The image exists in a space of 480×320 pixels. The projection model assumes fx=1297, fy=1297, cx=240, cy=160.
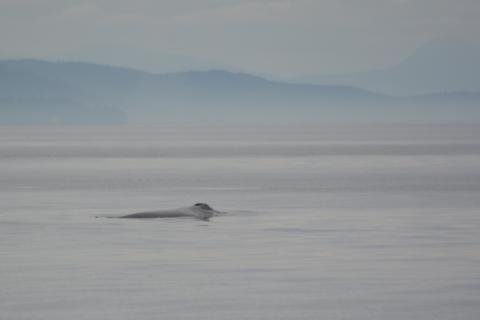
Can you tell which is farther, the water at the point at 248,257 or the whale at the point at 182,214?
the whale at the point at 182,214

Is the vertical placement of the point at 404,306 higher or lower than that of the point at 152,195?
lower

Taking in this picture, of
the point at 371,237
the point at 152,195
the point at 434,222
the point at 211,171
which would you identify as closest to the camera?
the point at 371,237

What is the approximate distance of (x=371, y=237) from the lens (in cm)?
3334

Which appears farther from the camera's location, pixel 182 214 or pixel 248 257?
pixel 182 214

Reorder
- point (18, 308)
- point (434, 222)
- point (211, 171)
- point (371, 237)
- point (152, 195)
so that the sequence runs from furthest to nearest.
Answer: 1. point (211, 171)
2. point (152, 195)
3. point (434, 222)
4. point (371, 237)
5. point (18, 308)

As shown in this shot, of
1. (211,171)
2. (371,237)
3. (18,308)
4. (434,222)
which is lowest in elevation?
(18,308)

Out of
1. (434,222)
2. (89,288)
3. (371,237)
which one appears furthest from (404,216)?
(89,288)

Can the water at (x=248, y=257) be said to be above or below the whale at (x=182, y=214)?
below

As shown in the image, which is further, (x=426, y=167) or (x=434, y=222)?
(x=426, y=167)

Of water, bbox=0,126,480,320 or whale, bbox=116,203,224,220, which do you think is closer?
water, bbox=0,126,480,320

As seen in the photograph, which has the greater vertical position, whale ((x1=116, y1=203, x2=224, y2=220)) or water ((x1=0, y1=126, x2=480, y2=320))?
whale ((x1=116, y1=203, x2=224, y2=220))

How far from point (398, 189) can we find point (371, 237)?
28.8 m

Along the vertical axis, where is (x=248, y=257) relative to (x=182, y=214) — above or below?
below

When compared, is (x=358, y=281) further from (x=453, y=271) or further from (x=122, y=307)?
(x=122, y=307)
